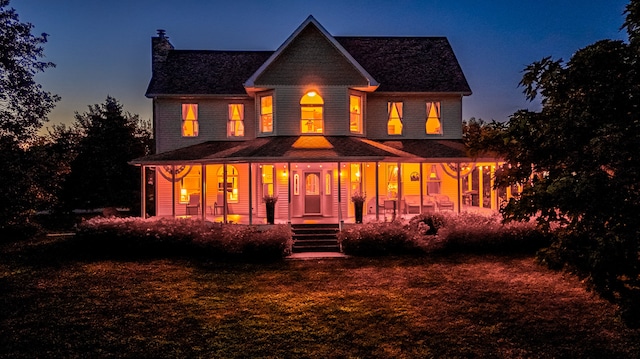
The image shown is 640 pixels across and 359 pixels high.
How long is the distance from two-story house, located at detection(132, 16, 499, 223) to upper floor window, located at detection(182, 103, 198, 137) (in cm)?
5

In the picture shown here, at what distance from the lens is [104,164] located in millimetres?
32344

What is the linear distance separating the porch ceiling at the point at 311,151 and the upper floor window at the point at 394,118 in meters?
0.75

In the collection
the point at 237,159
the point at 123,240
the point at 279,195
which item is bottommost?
the point at 123,240

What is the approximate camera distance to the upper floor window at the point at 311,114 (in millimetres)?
21719

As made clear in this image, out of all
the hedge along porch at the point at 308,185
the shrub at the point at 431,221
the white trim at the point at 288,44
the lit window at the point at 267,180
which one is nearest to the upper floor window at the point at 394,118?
the hedge along porch at the point at 308,185

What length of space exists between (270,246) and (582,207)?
10.5 metres

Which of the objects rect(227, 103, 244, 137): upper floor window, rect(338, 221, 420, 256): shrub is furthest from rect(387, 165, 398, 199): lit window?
rect(227, 103, 244, 137): upper floor window

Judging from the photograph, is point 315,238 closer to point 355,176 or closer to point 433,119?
point 355,176

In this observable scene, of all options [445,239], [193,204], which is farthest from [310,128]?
[445,239]

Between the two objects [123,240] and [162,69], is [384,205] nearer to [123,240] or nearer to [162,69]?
[123,240]

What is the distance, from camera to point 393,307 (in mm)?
10867

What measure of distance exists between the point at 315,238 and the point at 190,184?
8898 mm

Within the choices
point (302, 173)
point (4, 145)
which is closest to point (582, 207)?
point (302, 173)

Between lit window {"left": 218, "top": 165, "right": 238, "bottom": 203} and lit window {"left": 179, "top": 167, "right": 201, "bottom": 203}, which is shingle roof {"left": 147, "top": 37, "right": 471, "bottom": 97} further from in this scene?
lit window {"left": 179, "top": 167, "right": 201, "bottom": 203}
